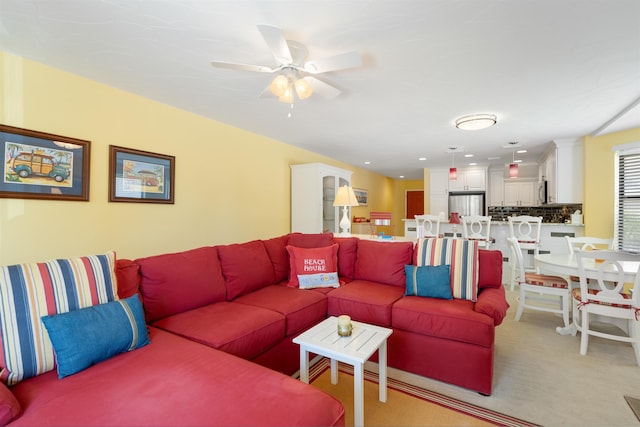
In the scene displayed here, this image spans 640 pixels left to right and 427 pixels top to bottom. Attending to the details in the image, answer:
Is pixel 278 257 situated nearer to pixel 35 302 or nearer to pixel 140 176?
pixel 140 176

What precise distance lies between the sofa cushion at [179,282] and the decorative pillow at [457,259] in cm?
173

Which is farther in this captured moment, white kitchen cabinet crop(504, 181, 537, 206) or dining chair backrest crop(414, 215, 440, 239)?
white kitchen cabinet crop(504, 181, 537, 206)

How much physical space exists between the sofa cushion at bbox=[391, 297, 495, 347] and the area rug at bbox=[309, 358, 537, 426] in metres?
0.38

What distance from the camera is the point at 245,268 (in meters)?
2.47

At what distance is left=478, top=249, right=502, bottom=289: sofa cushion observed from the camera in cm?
241

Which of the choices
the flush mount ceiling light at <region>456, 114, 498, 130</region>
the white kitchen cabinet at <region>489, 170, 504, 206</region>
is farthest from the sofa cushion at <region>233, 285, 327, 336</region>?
the white kitchen cabinet at <region>489, 170, 504, 206</region>

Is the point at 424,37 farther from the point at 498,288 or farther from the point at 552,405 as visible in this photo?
the point at 552,405

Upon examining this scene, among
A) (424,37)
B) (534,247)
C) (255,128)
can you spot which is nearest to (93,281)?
(424,37)

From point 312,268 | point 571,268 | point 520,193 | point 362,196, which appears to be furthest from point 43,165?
point 520,193

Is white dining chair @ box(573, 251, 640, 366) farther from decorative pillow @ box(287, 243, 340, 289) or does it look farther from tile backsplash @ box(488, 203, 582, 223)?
tile backsplash @ box(488, 203, 582, 223)

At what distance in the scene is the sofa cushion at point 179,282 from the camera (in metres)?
1.90

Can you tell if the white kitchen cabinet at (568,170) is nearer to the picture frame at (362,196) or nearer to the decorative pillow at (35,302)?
the picture frame at (362,196)

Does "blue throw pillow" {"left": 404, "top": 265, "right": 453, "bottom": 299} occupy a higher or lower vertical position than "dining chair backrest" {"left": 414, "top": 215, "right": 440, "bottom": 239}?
lower

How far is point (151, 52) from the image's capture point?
1968mm
